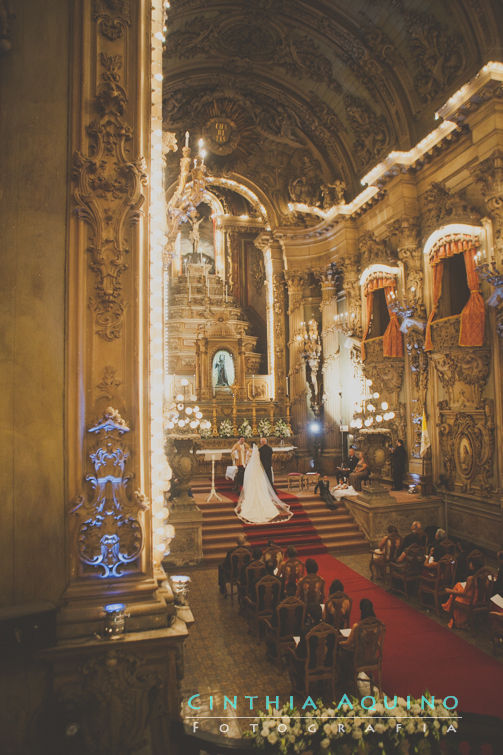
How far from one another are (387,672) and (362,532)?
236 inches

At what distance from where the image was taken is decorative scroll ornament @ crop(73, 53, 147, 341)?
452 centimetres

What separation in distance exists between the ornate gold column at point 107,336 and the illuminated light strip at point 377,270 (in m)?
11.8

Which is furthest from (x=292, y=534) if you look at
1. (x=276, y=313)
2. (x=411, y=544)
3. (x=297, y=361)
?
(x=276, y=313)

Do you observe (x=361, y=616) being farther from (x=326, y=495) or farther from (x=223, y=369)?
(x=223, y=369)

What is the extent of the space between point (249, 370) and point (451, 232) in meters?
9.83

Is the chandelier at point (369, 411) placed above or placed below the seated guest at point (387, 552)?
above

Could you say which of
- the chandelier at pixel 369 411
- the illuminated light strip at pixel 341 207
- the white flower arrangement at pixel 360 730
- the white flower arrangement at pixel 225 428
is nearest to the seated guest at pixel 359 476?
the chandelier at pixel 369 411

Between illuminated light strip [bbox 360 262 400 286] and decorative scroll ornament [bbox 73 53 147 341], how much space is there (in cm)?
1195

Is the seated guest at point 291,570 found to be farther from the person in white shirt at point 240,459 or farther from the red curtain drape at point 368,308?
the red curtain drape at point 368,308

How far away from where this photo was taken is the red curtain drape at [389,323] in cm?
1495

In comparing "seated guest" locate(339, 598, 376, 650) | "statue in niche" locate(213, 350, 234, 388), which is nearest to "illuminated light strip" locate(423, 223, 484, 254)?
"statue in niche" locate(213, 350, 234, 388)

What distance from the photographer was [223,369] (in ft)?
65.4

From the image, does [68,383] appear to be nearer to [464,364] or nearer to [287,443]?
[464,364]

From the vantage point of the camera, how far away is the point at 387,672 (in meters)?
6.27
